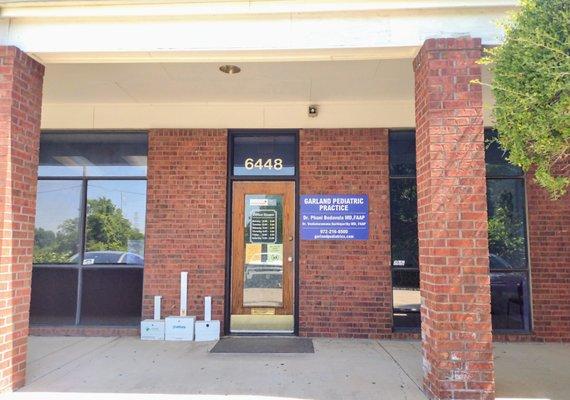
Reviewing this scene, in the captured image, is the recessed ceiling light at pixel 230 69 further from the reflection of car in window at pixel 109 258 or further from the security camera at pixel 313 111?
the reflection of car in window at pixel 109 258

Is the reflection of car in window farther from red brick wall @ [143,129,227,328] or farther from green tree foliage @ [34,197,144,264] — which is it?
red brick wall @ [143,129,227,328]

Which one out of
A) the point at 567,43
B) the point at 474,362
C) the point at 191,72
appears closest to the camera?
the point at 567,43

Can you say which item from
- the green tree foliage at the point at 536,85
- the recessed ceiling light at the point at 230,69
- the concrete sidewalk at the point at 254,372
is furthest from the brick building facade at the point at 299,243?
the green tree foliage at the point at 536,85

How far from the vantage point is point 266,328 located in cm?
695

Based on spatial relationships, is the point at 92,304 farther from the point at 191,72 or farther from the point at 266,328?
the point at 191,72

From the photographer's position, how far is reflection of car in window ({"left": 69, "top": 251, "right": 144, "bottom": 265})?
7.12 m

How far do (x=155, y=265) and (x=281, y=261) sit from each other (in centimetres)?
193

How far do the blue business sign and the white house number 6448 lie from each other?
2.44 ft

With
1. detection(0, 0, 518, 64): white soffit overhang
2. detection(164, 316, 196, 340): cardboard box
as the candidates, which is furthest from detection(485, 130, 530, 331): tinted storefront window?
detection(164, 316, 196, 340): cardboard box

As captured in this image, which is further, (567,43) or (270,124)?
(270,124)

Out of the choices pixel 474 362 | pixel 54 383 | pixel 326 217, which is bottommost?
pixel 54 383

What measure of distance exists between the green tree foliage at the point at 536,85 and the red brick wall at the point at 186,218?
14.6 feet

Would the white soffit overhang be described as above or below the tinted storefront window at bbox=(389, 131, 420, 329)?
above

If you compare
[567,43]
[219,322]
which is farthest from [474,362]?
[219,322]
